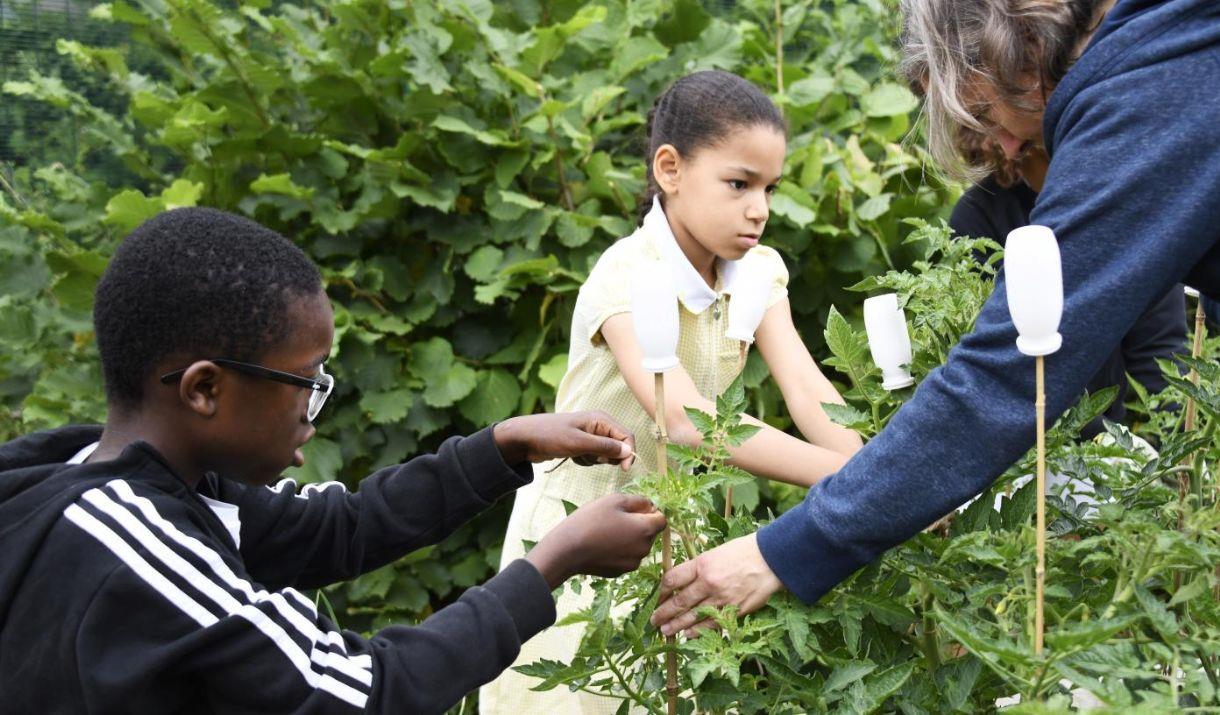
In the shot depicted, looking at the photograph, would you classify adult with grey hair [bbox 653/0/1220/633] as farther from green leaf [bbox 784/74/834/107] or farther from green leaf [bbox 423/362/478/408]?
green leaf [bbox 784/74/834/107]

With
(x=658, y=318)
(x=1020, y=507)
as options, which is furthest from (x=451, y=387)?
(x=1020, y=507)

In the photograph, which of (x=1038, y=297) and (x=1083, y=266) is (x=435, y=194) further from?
(x=1038, y=297)

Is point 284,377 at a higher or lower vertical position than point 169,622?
higher

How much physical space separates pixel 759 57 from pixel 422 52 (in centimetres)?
105

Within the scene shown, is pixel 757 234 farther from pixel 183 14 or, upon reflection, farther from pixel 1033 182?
pixel 183 14

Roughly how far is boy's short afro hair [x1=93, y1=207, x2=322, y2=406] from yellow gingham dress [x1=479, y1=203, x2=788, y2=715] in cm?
93

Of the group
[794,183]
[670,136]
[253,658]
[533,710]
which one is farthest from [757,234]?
[253,658]

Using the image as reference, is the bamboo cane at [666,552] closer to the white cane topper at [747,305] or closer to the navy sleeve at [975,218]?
the white cane topper at [747,305]

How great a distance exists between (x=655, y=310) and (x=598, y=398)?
1065mm

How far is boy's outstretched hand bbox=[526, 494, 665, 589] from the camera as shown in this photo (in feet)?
5.20

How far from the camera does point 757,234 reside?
100 inches

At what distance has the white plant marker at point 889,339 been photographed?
62.2 inches

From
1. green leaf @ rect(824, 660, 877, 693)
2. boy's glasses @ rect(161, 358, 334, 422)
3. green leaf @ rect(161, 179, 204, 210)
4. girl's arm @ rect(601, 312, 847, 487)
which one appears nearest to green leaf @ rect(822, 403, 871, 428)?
green leaf @ rect(824, 660, 877, 693)

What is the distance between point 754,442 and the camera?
7.40 ft
